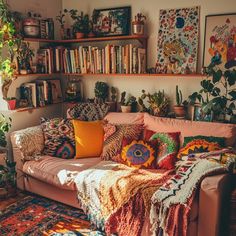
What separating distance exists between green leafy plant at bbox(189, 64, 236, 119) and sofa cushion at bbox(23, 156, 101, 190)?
117 centimetres

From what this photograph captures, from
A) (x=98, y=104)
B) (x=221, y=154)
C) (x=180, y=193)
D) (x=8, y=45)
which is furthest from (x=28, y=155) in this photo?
(x=221, y=154)

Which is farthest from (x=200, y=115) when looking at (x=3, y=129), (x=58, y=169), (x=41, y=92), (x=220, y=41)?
(x=3, y=129)

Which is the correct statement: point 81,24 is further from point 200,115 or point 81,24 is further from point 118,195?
point 118,195

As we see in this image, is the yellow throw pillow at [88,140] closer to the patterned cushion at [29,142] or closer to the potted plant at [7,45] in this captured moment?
the patterned cushion at [29,142]

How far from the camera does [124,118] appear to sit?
3109 mm

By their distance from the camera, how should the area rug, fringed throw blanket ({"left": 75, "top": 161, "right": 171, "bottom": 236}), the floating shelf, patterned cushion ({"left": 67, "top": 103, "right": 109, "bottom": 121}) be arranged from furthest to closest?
patterned cushion ({"left": 67, "top": 103, "right": 109, "bottom": 121}) < the floating shelf < the area rug < fringed throw blanket ({"left": 75, "top": 161, "right": 171, "bottom": 236})

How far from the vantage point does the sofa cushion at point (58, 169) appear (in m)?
2.57

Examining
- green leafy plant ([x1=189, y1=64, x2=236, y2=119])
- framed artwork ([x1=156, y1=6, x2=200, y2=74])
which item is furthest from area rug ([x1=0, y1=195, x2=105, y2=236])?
framed artwork ([x1=156, y1=6, x2=200, y2=74])

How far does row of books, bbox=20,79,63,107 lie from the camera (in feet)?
11.1

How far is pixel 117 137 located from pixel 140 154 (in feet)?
1.13

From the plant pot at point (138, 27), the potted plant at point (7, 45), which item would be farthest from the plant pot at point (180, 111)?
the potted plant at point (7, 45)

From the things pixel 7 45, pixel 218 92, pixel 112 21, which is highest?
pixel 112 21

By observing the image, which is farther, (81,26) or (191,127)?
(81,26)

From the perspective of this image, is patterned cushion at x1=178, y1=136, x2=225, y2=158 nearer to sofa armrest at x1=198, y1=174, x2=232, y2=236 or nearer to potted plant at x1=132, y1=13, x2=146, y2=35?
sofa armrest at x1=198, y1=174, x2=232, y2=236
